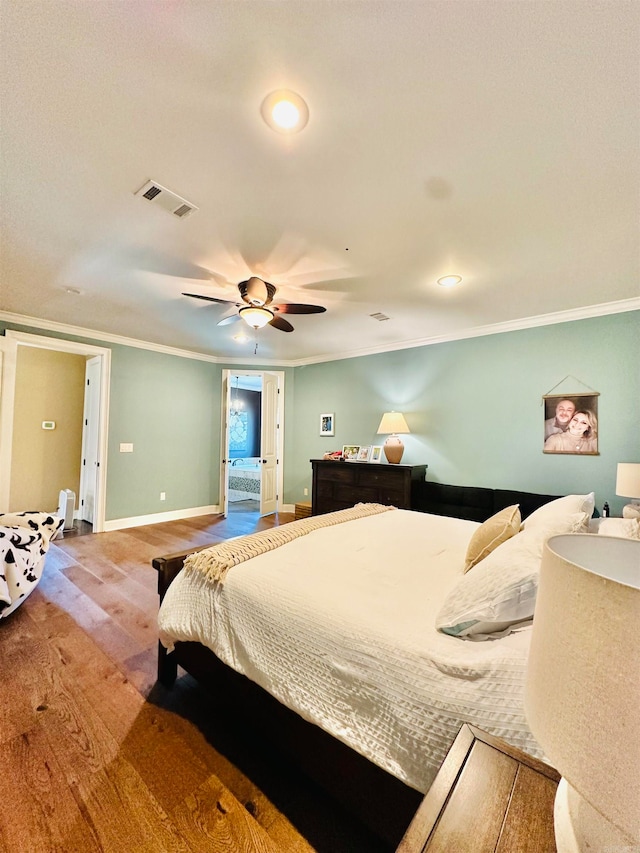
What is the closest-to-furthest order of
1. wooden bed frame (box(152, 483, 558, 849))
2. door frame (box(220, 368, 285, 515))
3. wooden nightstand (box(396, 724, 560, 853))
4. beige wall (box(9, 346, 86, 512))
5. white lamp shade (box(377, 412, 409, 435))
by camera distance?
1. wooden nightstand (box(396, 724, 560, 853))
2. wooden bed frame (box(152, 483, 558, 849))
3. white lamp shade (box(377, 412, 409, 435))
4. beige wall (box(9, 346, 86, 512))
5. door frame (box(220, 368, 285, 515))

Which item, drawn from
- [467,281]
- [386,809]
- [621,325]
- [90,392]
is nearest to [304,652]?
[386,809]

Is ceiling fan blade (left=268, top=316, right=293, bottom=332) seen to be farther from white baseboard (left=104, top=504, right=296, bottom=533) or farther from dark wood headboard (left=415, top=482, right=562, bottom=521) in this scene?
white baseboard (left=104, top=504, right=296, bottom=533)

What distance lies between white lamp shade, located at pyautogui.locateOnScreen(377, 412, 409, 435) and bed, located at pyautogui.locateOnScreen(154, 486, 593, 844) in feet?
9.07

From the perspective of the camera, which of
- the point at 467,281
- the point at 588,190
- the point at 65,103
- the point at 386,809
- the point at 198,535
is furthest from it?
the point at 198,535

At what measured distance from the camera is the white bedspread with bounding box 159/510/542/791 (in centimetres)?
92

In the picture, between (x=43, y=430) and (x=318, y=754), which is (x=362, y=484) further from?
(x=43, y=430)

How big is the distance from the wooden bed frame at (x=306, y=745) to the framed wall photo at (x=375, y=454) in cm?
336

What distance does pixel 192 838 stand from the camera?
3.74ft

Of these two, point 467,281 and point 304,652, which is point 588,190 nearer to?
point 467,281

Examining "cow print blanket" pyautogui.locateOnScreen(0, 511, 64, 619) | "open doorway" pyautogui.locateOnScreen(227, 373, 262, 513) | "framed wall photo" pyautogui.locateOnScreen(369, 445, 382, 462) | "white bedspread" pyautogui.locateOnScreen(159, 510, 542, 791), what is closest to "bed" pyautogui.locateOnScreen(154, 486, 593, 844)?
"white bedspread" pyautogui.locateOnScreen(159, 510, 542, 791)

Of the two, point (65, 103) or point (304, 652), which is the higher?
point (65, 103)

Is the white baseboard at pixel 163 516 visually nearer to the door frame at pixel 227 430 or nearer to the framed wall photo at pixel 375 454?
the door frame at pixel 227 430

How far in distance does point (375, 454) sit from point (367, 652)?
3.97m

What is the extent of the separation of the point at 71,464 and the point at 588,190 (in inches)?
263
